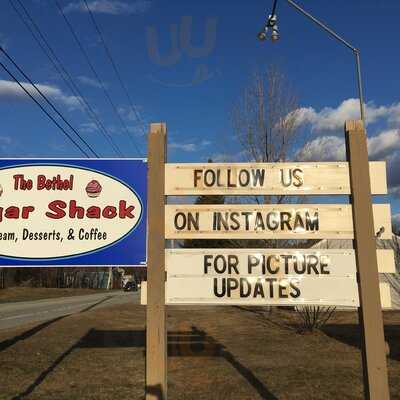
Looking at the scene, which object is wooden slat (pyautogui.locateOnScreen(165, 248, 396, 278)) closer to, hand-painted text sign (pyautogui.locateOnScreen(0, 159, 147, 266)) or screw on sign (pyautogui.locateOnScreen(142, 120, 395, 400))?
screw on sign (pyautogui.locateOnScreen(142, 120, 395, 400))

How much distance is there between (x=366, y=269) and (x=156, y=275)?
80.8 inches

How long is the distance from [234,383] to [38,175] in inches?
190

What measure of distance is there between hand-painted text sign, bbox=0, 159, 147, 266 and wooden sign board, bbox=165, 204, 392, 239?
2.28ft

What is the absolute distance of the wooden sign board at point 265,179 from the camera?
4828 mm

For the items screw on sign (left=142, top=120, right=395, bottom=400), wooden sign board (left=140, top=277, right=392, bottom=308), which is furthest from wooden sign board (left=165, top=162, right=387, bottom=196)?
wooden sign board (left=140, top=277, right=392, bottom=308)

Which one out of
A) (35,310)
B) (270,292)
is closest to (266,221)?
(270,292)

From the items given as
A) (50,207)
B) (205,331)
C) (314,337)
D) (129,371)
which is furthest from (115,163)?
(205,331)

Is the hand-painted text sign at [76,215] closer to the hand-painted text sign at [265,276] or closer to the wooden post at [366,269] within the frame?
the hand-painted text sign at [265,276]

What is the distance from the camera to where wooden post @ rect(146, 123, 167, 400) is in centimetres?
448

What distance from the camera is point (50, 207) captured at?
529 centimetres

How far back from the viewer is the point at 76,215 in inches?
208

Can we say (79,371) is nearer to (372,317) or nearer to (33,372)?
(33,372)

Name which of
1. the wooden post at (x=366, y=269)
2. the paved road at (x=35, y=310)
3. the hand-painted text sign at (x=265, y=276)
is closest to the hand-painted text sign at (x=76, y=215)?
the hand-painted text sign at (x=265, y=276)

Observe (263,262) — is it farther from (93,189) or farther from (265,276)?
(93,189)
